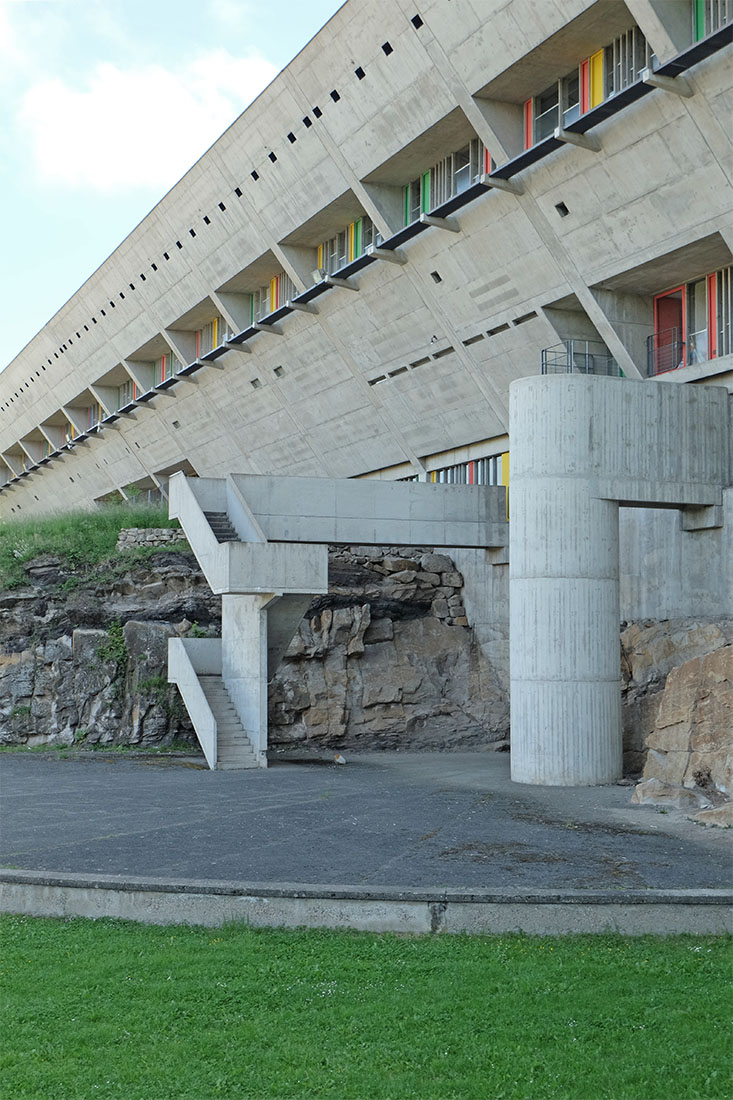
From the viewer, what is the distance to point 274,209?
1195 inches

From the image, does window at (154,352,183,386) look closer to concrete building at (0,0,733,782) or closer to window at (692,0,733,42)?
concrete building at (0,0,733,782)

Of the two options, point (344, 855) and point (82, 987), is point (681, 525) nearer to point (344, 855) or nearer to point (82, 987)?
point (344, 855)

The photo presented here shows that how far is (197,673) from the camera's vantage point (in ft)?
77.2

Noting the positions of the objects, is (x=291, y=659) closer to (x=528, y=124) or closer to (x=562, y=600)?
(x=562, y=600)

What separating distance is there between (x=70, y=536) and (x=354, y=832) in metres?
19.7

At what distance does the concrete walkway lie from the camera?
9.91 m

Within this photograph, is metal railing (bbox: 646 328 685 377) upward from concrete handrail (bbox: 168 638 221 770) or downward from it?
upward

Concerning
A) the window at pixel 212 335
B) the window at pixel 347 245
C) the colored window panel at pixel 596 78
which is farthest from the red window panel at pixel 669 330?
the window at pixel 212 335

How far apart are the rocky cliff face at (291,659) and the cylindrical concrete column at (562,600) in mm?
8489

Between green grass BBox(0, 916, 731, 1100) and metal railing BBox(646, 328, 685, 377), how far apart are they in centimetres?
1534

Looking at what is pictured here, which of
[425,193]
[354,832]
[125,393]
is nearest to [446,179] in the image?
[425,193]

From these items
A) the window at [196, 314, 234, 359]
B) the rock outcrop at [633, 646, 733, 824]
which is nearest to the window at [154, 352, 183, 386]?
the window at [196, 314, 234, 359]

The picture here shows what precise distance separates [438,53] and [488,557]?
11.1 m

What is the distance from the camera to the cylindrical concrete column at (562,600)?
58.0 ft
